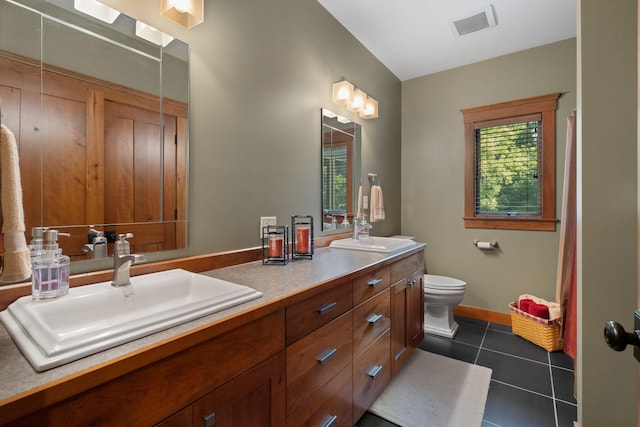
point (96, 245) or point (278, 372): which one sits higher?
point (96, 245)

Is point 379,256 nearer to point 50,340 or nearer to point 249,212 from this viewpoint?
point 249,212

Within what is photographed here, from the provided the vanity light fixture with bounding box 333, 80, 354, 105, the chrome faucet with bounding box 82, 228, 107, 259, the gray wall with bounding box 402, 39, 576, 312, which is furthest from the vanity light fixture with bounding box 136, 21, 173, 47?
the gray wall with bounding box 402, 39, 576, 312

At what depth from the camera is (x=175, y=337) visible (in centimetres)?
69

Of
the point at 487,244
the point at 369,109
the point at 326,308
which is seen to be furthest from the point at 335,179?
the point at 487,244

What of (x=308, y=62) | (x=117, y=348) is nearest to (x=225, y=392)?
(x=117, y=348)

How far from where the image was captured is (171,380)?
688 millimetres

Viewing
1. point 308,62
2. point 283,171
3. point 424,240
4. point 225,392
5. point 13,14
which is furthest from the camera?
point 424,240

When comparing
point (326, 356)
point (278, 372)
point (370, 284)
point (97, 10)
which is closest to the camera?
point (278, 372)

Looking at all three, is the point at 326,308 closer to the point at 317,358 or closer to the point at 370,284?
the point at 317,358

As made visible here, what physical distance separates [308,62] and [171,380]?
198cm

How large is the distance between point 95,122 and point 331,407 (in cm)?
143

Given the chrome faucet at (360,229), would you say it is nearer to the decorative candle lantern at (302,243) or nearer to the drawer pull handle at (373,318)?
the decorative candle lantern at (302,243)

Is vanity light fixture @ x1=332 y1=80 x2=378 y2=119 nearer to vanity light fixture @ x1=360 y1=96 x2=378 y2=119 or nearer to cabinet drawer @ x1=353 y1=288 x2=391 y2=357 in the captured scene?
vanity light fixture @ x1=360 y1=96 x2=378 y2=119

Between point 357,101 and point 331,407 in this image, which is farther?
point 357,101
